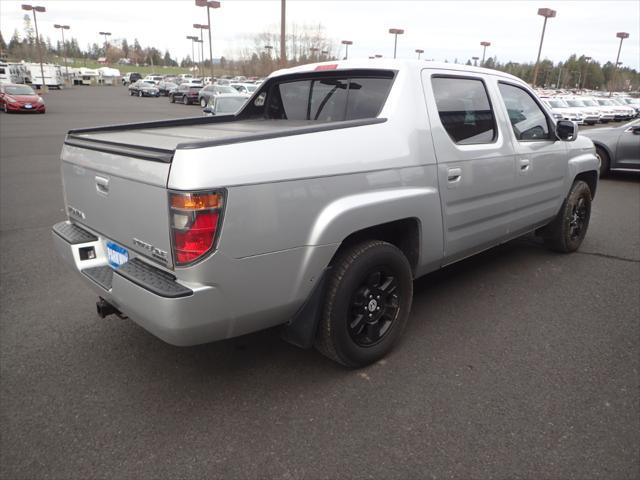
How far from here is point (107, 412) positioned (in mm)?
2717

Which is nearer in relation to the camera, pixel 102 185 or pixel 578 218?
pixel 102 185

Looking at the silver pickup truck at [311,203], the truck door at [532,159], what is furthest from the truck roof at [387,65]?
the truck door at [532,159]

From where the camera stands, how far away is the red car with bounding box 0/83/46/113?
24812mm

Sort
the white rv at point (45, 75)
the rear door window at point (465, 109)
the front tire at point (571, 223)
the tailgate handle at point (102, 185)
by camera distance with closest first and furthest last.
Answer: the tailgate handle at point (102, 185) < the rear door window at point (465, 109) < the front tire at point (571, 223) < the white rv at point (45, 75)

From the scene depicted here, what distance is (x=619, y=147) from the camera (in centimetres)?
1109

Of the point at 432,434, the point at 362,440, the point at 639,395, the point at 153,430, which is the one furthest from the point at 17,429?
the point at 639,395

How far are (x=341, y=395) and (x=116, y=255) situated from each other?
156 cm

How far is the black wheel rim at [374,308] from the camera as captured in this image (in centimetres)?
301

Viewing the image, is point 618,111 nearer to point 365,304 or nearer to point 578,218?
point 578,218

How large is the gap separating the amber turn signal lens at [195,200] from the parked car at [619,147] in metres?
11.0

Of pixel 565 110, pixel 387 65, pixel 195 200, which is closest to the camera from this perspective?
pixel 195 200

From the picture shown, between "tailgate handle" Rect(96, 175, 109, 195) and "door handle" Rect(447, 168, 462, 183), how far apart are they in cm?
216

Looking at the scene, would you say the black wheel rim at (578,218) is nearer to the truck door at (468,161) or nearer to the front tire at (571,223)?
the front tire at (571,223)

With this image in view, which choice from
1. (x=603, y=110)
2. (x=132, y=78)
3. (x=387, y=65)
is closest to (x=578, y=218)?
(x=387, y=65)
